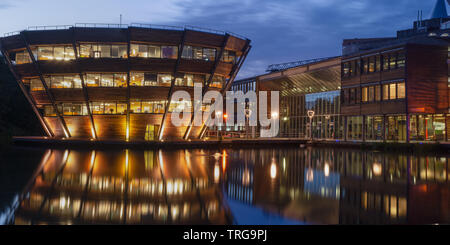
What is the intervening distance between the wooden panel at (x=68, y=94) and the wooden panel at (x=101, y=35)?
19.5ft

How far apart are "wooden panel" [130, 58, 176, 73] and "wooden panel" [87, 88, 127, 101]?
3101 mm

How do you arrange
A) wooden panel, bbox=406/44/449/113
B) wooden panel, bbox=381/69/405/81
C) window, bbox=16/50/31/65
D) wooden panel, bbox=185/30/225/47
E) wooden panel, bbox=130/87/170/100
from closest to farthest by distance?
wooden panel, bbox=406/44/449/113 → wooden panel, bbox=185/30/225/47 → wooden panel, bbox=381/69/405/81 → wooden panel, bbox=130/87/170/100 → window, bbox=16/50/31/65

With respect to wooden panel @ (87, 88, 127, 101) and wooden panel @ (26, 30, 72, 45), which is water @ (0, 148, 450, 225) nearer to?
wooden panel @ (87, 88, 127, 101)

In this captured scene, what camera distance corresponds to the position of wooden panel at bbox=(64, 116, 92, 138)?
4406 cm

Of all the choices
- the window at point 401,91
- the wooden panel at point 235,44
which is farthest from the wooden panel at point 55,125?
the window at point 401,91

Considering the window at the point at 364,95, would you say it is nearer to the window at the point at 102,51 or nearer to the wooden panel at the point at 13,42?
the window at the point at 102,51

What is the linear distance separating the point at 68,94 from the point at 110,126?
19.6ft

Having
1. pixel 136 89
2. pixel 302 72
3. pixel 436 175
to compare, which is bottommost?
pixel 436 175

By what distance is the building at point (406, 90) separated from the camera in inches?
1620

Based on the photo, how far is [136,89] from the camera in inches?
1658

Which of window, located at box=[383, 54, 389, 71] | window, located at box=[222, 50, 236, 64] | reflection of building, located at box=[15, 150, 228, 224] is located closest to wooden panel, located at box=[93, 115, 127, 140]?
window, located at box=[222, 50, 236, 64]

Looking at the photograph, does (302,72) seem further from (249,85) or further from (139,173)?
(139,173)
